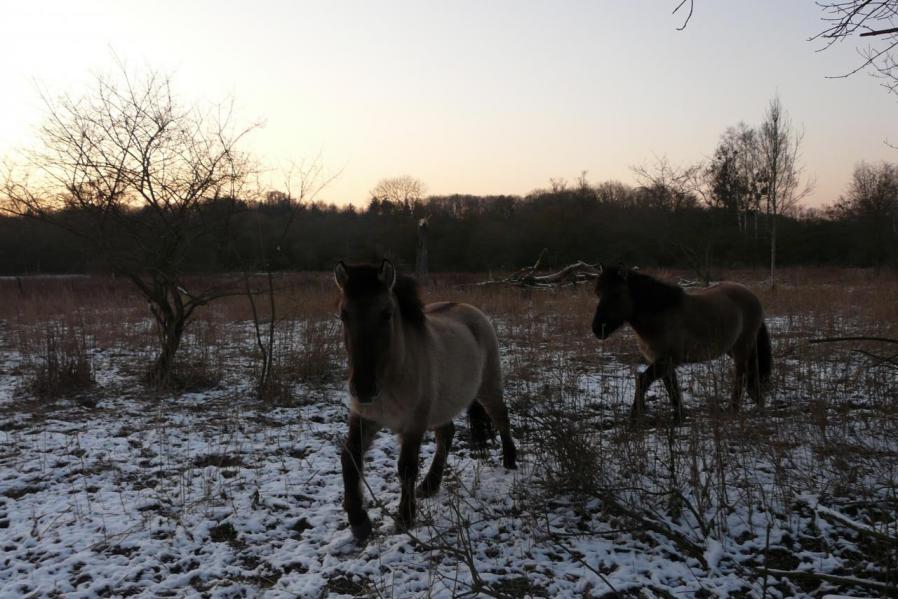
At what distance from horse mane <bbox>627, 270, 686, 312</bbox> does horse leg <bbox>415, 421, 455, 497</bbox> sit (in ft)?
10.4

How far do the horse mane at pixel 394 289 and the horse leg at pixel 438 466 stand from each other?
3.16ft

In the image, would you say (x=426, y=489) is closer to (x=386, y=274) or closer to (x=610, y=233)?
(x=386, y=274)

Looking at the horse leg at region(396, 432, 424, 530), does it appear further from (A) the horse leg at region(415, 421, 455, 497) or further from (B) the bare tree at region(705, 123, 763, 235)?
(B) the bare tree at region(705, 123, 763, 235)

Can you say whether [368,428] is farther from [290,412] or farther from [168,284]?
[168,284]

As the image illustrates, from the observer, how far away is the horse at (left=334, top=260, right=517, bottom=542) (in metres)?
3.14

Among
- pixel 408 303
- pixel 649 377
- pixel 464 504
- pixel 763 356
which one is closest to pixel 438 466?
pixel 464 504

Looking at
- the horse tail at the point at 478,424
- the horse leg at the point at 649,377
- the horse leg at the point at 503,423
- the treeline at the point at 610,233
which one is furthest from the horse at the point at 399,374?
the treeline at the point at 610,233

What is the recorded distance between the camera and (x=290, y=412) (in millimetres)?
6398

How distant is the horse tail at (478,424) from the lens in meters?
5.14

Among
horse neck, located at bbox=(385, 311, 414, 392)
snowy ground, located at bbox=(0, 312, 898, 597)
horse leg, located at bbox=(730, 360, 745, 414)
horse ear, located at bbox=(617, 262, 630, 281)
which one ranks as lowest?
snowy ground, located at bbox=(0, 312, 898, 597)

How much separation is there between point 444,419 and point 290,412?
3103 mm

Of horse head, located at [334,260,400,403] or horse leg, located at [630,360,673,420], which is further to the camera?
horse leg, located at [630,360,673,420]

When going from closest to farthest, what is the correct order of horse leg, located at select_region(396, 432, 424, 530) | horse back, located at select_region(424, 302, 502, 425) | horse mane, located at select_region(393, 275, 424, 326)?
horse leg, located at select_region(396, 432, 424, 530)
horse mane, located at select_region(393, 275, 424, 326)
horse back, located at select_region(424, 302, 502, 425)

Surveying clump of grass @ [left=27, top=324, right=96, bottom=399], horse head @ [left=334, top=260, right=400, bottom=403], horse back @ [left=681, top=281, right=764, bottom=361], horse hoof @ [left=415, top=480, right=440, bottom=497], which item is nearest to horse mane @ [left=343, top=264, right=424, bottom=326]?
horse head @ [left=334, top=260, right=400, bottom=403]
